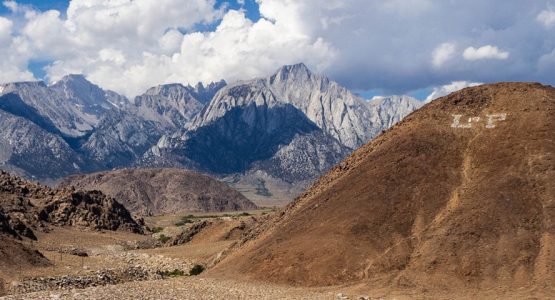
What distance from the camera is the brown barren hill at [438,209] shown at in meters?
57.3

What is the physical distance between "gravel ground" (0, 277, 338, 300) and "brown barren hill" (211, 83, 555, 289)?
3954mm

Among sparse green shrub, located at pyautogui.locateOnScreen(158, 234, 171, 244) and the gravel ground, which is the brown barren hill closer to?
the gravel ground

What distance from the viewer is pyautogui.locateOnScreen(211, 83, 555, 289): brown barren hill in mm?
57312

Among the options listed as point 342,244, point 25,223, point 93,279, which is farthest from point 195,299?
point 25,223

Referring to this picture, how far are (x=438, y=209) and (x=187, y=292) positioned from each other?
2849 cm

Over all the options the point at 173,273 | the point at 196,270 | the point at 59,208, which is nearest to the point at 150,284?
the point at 196,270

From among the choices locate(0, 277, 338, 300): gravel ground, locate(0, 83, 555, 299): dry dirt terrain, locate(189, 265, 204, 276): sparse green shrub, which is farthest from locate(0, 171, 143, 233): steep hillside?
locate(0, 277, 338, 300): gravel ground

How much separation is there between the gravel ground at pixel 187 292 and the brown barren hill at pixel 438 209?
3.95 metres

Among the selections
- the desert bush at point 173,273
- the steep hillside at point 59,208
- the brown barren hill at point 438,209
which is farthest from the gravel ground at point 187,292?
the steep hillside at point 59,208

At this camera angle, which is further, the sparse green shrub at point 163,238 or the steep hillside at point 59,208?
the sparse green shrub at point 163,238

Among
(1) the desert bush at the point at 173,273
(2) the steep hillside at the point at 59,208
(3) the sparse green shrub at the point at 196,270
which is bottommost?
(1) the desert bush at the point at 173,273

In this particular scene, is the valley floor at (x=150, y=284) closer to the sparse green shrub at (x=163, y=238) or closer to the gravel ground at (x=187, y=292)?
the gravel ground at (x=187, y=292)

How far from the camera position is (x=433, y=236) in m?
61.6

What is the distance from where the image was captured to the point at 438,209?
65438mm
